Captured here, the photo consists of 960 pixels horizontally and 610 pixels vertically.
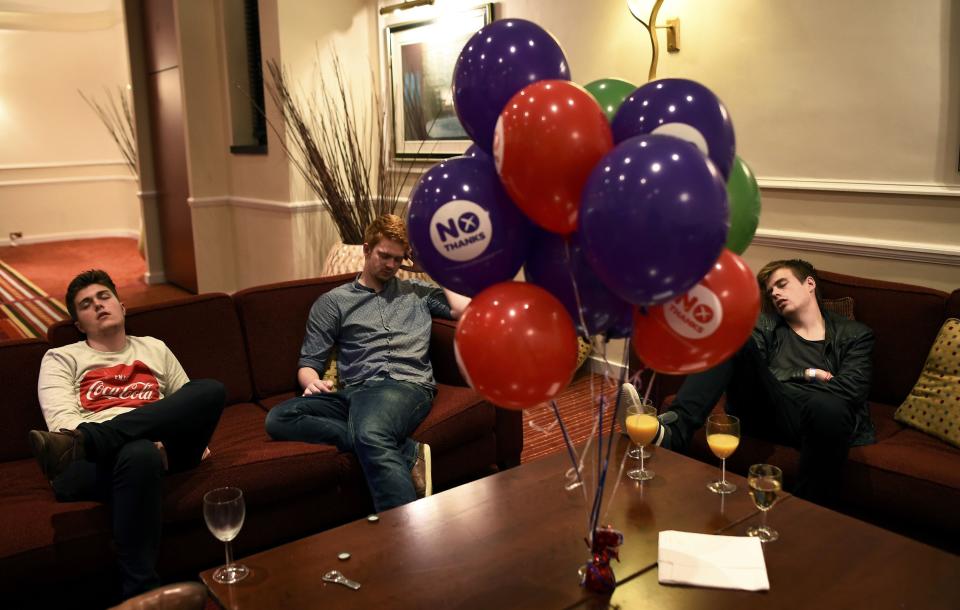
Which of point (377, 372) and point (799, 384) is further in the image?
point (377, 372)

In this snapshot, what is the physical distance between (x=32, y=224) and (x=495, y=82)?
9240 mm

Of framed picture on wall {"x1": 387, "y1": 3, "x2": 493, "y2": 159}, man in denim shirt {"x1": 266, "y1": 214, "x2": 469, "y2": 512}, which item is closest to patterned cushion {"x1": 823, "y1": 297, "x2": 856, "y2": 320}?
man in denim shirt {"x1": 266, "y1": 214, "x2": 469, "y2": 512}

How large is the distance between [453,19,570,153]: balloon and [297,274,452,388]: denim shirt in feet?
4.62

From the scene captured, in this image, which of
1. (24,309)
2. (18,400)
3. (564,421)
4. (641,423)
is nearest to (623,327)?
(641,423)

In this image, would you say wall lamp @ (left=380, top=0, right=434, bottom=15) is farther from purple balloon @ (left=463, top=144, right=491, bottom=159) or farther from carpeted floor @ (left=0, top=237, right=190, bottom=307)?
purple balloon @ (left=463, top=144, right=491, bottom=159)

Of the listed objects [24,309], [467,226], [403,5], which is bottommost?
[24,309]

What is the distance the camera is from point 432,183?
1.45 meters

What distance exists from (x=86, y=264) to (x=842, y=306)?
281 inches

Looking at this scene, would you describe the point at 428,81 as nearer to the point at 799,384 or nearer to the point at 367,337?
the point at 367,337

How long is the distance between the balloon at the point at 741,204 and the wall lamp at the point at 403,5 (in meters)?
3.46

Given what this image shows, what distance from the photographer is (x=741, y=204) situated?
1503mm

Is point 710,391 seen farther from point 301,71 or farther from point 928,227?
point 301,71

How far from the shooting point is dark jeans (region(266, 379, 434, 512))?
242 cm

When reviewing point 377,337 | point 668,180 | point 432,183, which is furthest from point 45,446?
point 668,180
